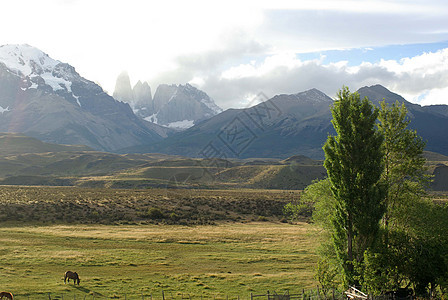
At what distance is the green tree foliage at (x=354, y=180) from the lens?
79.4 feet

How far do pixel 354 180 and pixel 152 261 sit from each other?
886 inches

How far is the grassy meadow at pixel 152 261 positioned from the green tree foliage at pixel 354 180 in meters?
6.46

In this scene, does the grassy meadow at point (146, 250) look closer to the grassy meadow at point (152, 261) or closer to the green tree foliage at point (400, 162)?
the grassy meadow at point (152, 261)

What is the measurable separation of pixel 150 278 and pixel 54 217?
41.4m

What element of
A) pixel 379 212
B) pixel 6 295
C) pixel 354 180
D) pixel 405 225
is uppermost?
pixel 354 180

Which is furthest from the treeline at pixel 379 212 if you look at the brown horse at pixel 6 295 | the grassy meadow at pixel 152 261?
the brown horse at pixel 6 295

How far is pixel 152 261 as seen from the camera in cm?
3806

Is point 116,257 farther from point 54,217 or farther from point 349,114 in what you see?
point 54,217

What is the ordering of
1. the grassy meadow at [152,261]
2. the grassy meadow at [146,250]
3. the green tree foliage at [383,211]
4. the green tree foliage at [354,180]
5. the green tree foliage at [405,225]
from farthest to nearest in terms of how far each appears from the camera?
the grassy meadow at [146,250]
the grassy meadow at [152,261]
the green tree foliage at [354,180]
the green tree foliage at [383,211]
the green tree foliage at [405,225]

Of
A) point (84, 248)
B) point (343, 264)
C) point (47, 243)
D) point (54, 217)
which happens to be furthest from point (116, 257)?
point (54, 217)

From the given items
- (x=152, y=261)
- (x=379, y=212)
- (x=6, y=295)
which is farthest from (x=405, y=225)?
(x=6, y=295)

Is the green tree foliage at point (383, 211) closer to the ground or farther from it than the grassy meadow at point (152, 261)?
farther from it

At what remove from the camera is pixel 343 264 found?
81.5ft

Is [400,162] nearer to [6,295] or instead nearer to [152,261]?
[152,261]
